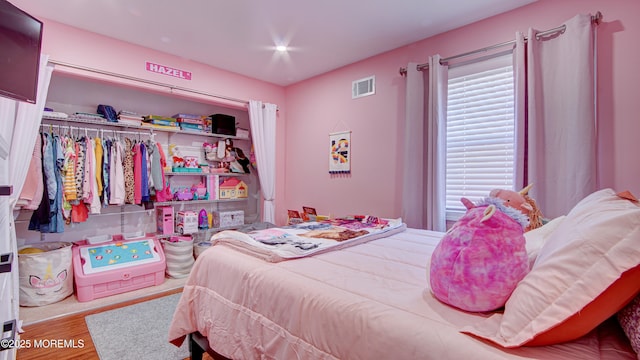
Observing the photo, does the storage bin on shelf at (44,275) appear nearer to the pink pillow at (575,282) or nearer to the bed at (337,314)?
the bed at (337,314)

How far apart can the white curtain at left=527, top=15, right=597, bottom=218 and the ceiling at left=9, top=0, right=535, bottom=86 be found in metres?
0.49

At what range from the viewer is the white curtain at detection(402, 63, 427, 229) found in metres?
2.97

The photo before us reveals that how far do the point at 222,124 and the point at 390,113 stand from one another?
2.20m

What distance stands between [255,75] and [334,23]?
1666 millimetres

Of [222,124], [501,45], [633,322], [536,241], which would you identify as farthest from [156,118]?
[633,322]

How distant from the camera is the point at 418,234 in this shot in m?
2.26

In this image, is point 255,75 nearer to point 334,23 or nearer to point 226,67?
point 226,67

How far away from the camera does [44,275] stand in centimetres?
268

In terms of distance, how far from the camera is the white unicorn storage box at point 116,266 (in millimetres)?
2809

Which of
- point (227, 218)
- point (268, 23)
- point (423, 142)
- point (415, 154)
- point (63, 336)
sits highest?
point (268, 23)

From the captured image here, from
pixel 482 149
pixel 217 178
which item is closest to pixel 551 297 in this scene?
pixel 482 149

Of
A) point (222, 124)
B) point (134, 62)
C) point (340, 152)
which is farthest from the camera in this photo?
point (222, 124)

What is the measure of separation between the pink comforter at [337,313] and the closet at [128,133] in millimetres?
2308

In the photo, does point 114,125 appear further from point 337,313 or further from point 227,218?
point 337,313
